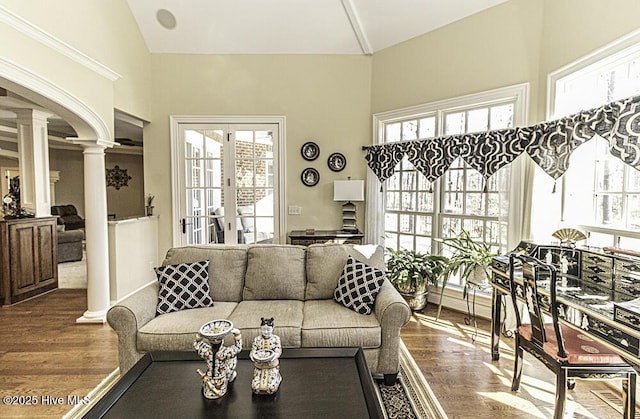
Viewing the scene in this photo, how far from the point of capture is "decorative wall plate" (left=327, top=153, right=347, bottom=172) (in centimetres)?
506

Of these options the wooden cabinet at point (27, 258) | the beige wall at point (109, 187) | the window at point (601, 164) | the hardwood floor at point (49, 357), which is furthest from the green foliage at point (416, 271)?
the beige wall at point (109, 187)

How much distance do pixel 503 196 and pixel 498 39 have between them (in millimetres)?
1606

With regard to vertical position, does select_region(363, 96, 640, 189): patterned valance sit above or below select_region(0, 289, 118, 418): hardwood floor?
above

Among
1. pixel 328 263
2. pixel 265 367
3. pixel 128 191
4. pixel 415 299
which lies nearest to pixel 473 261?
pixel 415 299

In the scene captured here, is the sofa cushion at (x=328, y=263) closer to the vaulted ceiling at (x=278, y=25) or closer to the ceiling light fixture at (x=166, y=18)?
the vaulted ceiling at (x=278, y=25)

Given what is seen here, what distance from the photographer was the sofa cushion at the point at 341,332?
2504 millimetres

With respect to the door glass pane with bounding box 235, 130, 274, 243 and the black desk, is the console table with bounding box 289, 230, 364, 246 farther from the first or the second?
the black desk

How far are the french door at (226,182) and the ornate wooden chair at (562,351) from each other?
3.53m

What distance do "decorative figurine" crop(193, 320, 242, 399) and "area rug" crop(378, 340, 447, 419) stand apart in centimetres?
115

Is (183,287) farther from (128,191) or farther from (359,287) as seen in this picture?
(128,191)

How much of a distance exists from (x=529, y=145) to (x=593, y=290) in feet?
4.91

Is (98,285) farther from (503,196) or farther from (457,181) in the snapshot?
(503,196)

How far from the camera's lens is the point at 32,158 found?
4.81 m

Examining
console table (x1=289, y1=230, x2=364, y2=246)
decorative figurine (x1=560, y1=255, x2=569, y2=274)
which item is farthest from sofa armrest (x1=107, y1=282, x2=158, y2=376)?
decorative figurine (x1=560, y1=255, x2=569, y2=274)
